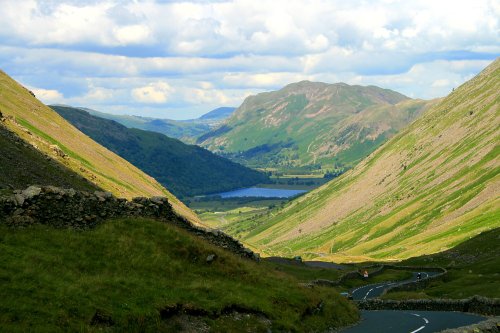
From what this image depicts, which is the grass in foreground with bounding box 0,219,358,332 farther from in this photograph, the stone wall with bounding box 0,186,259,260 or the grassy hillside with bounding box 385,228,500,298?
the grassy hillside with bounding box 385,228,500,298

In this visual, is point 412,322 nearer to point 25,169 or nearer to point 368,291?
point 368,291

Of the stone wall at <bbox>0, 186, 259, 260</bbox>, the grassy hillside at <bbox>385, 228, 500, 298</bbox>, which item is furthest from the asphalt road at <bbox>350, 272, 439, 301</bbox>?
the stone wall at <bbox>0, 186, 259, 260</bbox>

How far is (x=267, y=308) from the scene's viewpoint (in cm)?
3222

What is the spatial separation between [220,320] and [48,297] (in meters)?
8.55

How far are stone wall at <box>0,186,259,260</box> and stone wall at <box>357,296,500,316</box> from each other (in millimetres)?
24109

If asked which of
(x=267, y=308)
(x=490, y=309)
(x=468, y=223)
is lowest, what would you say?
(x=468, y=223)

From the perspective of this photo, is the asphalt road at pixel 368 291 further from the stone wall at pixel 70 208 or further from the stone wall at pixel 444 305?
the stone wall at pixel 70 208

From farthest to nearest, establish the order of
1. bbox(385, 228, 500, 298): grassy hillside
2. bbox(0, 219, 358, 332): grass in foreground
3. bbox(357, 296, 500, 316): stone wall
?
bbox(385, 228, 500, 298): grassy hillside → bbox(357, 296, 500, 316): stone wall → bbox(0, 219, 358, 332): grass in foreground

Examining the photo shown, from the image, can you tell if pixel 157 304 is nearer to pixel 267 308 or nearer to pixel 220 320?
pixel 220 320

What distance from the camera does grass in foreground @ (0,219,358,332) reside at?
2448 centimetres

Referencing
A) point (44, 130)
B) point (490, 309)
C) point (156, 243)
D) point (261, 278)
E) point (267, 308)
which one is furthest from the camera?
point (44, 130)

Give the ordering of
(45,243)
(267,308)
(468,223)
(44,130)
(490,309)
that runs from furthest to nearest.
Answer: (468,223) < (44,130) < (490,309) < (267,308) < (45,243)

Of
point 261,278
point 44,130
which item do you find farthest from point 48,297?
point 44,130

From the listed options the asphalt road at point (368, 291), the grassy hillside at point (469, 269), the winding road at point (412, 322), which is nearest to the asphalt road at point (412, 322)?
the winding road at point (412, 322)
